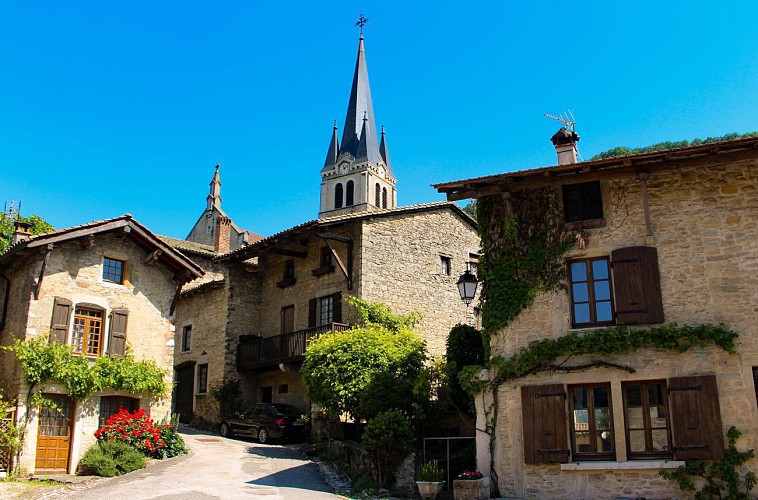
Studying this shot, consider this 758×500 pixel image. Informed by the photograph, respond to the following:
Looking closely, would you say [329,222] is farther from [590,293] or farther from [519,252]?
[590,293]

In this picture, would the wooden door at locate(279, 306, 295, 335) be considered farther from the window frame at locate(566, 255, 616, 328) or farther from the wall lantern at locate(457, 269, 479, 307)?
the window frame at locate(566, 255, 616, 328)

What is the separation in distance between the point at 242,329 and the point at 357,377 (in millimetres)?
9562

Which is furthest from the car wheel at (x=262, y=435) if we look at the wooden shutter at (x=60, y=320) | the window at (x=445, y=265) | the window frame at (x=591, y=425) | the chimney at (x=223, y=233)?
the chimney at (x=223, y=233)

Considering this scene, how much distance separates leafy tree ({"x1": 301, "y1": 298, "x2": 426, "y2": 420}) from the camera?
18391mm

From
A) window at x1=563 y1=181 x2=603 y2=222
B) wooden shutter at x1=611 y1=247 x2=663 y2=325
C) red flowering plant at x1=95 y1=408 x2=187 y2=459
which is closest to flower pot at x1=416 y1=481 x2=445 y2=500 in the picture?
wooden shutter at x1=611 y1=247 x2=663 y2=325

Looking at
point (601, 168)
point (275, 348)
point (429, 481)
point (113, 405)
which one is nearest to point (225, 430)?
point (275, 348)

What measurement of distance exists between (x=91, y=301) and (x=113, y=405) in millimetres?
2935

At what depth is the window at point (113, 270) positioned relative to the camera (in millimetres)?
20234

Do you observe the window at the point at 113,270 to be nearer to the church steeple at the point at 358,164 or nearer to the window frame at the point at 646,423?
the window frame at the point at 646,423

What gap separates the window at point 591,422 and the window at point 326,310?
11.8 m

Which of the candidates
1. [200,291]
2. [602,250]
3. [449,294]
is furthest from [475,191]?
[200,291]

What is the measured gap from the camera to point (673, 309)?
1420 centimetres

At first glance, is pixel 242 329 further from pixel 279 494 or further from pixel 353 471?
pixel 279 494

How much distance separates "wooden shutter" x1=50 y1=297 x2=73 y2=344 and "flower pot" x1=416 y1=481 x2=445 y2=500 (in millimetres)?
10374
